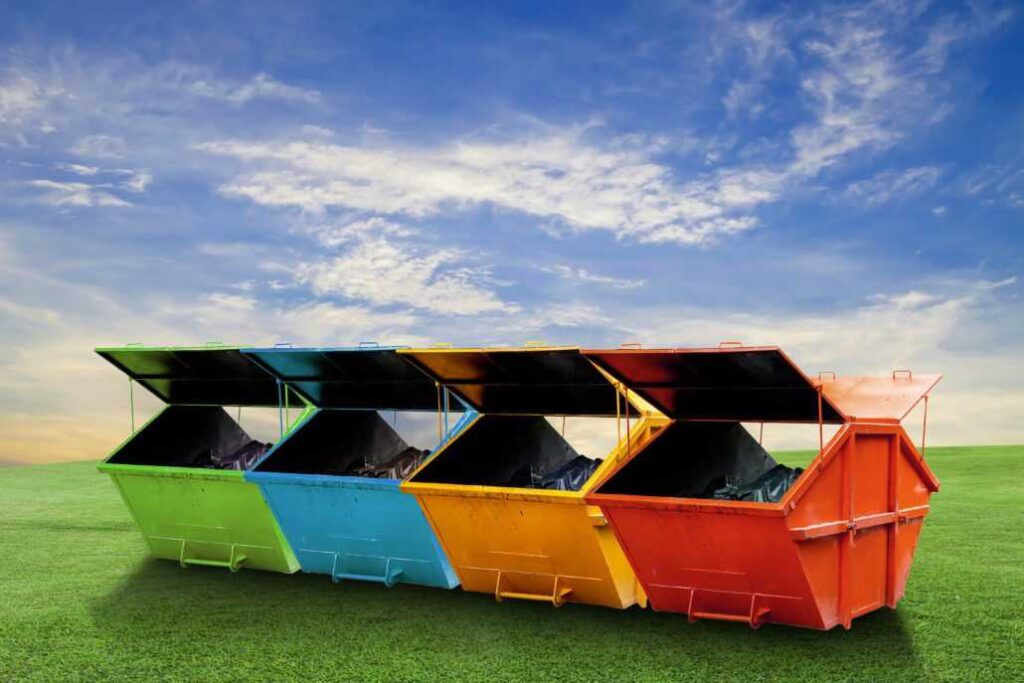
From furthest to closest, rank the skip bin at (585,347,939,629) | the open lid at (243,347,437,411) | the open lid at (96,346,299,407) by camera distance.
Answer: the open lid at (96,346,299,407)
the open lid at (243,347,437,411)
the skip bin at (585,347,939,629)

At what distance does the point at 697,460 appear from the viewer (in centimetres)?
702

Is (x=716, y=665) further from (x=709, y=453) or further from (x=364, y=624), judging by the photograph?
(x=364, y=624)

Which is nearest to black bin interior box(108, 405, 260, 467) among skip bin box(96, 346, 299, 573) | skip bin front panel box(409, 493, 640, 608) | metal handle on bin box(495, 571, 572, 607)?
skip bin box(96, 346, 299, 573)

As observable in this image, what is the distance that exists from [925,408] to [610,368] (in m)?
2.06

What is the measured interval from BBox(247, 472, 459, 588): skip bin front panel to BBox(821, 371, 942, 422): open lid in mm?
3050

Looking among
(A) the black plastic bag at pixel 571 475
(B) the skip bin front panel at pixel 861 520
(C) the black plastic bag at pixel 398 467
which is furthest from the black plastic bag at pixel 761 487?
(C) the black plastic bag at pixel 398 467

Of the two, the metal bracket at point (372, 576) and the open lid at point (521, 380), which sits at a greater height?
the open lid at point (521, 380)

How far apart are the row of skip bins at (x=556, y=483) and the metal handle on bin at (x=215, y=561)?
0.03m

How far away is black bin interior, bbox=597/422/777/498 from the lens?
22.3ft

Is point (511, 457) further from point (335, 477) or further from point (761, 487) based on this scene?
point (761, 487)

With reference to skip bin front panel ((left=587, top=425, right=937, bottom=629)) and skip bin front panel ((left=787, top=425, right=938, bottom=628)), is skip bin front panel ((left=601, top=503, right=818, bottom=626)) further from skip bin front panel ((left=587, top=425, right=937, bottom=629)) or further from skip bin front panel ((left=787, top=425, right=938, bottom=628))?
skip bin front panel ((left=787, top=425, right=938, bottom=628))

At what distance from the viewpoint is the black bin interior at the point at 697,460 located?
22.3 ft

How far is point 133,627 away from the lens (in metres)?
6.95

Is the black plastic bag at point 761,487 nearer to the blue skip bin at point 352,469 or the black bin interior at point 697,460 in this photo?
the black bin interior at point 697,460
